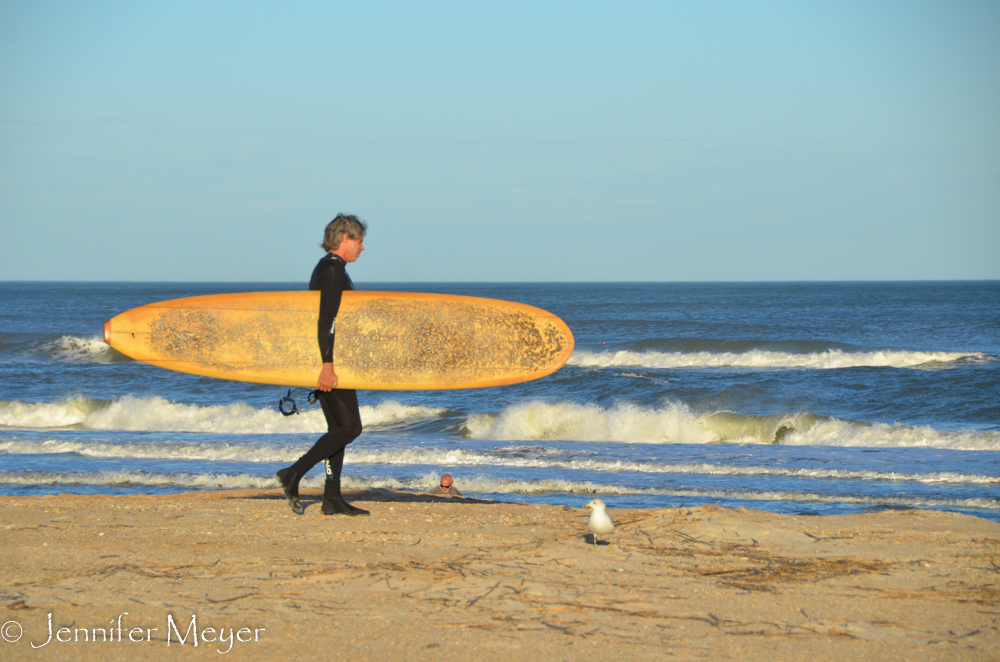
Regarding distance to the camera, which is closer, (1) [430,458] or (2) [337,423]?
(2) [337,423]

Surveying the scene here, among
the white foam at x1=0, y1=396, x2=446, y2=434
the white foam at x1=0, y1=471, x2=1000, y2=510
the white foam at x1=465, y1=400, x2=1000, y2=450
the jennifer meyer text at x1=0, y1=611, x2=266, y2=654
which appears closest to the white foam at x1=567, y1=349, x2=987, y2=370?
the white foam at x1=465, y1=400, x2=1000, y2=450

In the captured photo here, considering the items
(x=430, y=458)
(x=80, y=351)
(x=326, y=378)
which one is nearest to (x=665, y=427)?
(x=430, y=458)

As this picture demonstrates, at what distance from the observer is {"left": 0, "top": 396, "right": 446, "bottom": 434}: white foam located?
14.5 m

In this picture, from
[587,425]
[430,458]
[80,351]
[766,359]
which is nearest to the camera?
[430,458]

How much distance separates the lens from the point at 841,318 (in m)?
43.1

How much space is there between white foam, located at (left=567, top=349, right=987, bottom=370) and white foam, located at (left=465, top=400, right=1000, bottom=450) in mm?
9228

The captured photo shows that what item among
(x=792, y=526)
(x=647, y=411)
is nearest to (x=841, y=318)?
(x=647, y=411)

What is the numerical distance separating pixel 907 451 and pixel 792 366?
1279 centimetres

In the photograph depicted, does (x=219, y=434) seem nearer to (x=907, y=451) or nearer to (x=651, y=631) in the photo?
(x=907, y=451)

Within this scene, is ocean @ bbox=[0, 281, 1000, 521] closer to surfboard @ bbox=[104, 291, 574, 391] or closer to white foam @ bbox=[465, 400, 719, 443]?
white foam @ bbox=[465, 400, 719, 443]

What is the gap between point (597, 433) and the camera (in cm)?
1378

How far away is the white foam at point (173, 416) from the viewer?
572 inches

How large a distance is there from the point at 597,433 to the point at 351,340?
28.9 feet

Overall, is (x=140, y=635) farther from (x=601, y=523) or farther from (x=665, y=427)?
(x=665, y=427)
